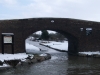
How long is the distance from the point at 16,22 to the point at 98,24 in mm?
10624

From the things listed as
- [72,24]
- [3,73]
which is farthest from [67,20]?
[3,73]

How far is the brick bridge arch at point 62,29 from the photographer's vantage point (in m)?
27.5

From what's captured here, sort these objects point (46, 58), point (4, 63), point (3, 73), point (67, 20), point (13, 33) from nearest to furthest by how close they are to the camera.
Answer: point (3, 73)
point (4, 63)
point (46, 58)
point (13, 33)
point (67, 20)

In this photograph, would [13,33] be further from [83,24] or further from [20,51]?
[83,24]

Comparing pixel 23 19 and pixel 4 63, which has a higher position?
pixel 23 19

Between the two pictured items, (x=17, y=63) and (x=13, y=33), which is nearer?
(x=17, y=63)

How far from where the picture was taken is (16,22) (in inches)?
1083

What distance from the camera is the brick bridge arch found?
2747cm

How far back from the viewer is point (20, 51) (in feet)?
91.2

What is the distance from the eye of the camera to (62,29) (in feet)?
96.8

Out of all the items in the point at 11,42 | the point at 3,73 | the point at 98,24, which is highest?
the point at 98,24

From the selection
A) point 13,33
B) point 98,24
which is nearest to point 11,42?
point 13,33

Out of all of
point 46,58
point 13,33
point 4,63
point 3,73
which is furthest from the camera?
point 13,33

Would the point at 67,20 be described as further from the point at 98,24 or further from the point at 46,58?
the point at 46,58
